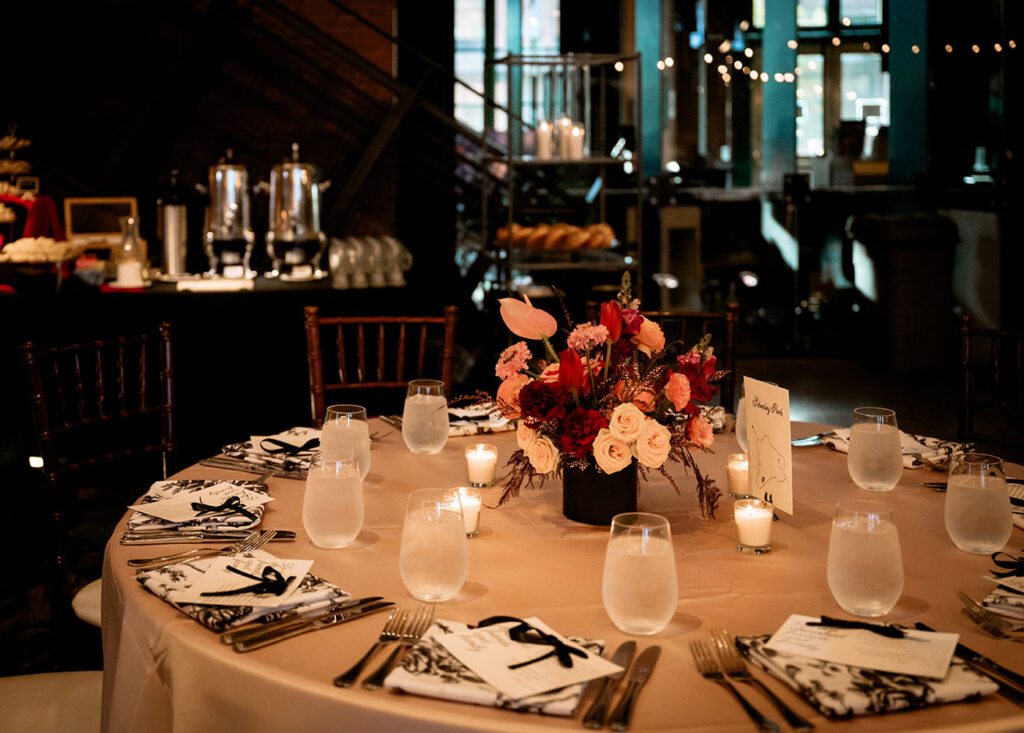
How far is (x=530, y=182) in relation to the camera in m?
7.30

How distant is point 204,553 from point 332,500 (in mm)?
218

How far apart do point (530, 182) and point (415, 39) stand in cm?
125

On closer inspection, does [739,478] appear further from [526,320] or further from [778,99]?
[778,99]

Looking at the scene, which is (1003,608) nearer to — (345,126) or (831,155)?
(345,126)

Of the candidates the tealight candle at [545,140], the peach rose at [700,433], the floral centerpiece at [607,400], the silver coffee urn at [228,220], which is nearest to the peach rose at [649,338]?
the floral centerpiece at [607,400]

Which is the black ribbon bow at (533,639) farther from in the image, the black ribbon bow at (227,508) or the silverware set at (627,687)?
the black ribbon bow at (227,508)

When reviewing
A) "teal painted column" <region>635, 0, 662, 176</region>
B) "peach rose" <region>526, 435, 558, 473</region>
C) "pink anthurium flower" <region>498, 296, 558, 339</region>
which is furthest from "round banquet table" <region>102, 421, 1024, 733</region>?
"teal painted column" <region>635, 0, 662, 176</region>

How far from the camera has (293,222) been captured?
5094mm

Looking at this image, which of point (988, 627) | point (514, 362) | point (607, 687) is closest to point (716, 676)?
point (607, 687)

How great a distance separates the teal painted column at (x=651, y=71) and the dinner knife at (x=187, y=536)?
748 centimetres

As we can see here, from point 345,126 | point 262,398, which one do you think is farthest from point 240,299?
point 345,126

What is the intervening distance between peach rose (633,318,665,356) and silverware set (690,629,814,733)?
56cm

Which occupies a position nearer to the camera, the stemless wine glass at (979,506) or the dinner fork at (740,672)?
the dinner fork at (740,672)

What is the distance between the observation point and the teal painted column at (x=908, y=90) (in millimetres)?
8289
